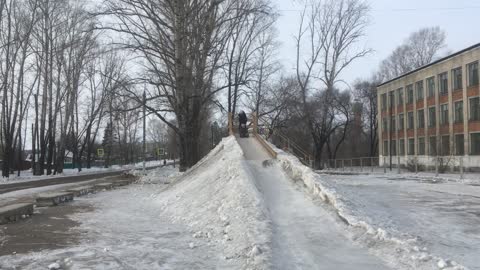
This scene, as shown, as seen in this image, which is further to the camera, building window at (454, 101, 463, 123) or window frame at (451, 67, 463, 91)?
building window at (454, 101, 463, 123)

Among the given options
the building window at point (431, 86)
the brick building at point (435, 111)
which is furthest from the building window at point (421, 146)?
the building window at point (431, 86)

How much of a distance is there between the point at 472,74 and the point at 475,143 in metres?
6.37

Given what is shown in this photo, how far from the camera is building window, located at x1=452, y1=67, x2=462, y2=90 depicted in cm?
4997

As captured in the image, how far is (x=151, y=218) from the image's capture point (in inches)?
527

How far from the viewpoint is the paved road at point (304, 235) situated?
7.79 meters

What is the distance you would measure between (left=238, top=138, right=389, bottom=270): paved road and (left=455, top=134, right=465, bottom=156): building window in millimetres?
39188

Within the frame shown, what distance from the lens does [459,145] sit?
49750 millimetres

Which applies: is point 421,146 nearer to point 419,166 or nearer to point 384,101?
point 419,166

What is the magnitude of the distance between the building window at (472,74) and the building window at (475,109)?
1.52 m

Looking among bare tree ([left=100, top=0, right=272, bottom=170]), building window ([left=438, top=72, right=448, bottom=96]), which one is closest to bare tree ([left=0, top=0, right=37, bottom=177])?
bare tree ([left=100, top=0, right=272, bottom=170])

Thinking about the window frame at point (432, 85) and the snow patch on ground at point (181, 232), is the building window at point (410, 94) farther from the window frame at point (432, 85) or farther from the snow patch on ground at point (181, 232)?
the snow patch on ground at point (181, 232)

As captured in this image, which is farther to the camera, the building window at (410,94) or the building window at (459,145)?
the building window at (410,94)

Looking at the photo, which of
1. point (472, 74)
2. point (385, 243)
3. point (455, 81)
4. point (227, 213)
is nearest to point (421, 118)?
point (455, 81)

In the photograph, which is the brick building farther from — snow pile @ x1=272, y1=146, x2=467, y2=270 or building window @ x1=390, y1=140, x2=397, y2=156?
snow pile @ x1=272, y1=146, x2=467, y2=270
